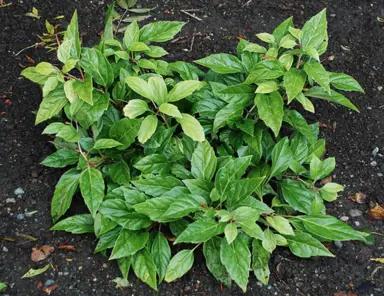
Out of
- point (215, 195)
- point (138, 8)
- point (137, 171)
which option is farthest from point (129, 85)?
point (138, 8)

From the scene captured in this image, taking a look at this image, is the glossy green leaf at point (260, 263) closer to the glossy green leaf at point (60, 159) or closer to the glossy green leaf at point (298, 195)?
the glossy green leaf at point (298, 195)

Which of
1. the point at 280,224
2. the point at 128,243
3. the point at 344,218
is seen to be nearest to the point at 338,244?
the point at 344,218

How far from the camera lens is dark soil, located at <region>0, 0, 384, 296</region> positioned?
2.84 metres

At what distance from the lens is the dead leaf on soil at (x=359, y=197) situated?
3.23m

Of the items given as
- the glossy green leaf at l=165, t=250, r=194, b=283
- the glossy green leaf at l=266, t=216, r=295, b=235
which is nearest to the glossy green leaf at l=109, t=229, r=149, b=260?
the glossy green leaf at l=165, t=250, r=194, b=283

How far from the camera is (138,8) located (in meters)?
4.18

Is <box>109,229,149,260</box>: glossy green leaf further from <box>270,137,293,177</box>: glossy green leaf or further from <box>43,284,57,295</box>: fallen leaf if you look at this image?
<box>270,137,293,177</box>: glossy green leaf

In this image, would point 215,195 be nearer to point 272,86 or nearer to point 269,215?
point 269,215

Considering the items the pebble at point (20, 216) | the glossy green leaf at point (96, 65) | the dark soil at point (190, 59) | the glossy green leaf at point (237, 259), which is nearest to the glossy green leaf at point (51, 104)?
the glossy green leaf at point (96, 65)

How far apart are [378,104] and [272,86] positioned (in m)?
1.26

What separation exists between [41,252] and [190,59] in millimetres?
1748

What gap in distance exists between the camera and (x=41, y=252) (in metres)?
2.88

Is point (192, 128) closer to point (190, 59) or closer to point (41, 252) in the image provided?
point (41, 252)

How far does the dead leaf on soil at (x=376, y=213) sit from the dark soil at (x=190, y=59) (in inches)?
1.2
